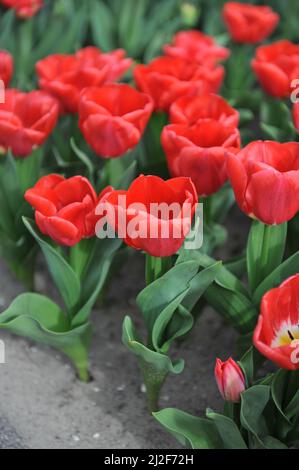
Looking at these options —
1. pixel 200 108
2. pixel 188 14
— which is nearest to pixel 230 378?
pixel 200 108

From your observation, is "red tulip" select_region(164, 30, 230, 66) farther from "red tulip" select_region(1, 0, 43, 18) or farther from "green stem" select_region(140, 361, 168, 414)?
"green stem" select_region(140, 361, 168, 414)

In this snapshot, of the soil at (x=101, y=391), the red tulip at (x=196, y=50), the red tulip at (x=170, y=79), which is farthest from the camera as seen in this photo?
the red tulip at (x=196, y=50)

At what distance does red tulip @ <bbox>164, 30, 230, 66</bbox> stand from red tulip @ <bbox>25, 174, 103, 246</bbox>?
0.56m

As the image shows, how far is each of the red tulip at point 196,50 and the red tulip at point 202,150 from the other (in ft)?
1.30

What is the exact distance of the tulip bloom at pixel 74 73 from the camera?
4.80ft

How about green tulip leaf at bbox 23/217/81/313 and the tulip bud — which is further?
the tulip bud

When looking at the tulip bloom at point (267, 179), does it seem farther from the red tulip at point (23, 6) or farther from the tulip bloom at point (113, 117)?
the red tulip at point (23, 6)

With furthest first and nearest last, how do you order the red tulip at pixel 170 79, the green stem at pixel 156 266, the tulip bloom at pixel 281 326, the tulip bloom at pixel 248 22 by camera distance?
the tulip bloom at pixel 248 22 → the red tulip at pixel 170 79 → the green stem at pixel 156 266 → the tulip bloom at pixel 281 326

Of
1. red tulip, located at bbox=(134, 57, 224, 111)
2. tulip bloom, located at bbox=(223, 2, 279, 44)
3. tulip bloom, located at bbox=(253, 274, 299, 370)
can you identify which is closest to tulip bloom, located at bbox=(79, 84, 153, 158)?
red tulip, located at bbox=(134, 57, 224, 111)

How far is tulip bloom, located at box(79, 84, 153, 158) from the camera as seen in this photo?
4.22 feet

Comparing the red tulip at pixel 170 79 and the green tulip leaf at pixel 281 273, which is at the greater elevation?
the red tulip at pixel 170 79

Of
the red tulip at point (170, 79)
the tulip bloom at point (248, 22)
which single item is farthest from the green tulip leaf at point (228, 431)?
the tulip bloom at point (248, 22)
